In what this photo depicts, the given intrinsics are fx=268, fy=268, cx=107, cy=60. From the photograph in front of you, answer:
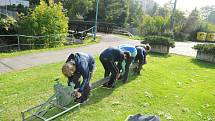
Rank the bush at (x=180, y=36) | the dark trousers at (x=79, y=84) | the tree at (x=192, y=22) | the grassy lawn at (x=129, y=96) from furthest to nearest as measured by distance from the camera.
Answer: the tree at (x=192, y=22), the bush at (x=180, y=36), the grassy lawn at (x=129, y=96), the dark trousers at (x=79, y=84)

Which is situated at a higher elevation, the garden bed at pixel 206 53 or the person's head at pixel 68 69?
the person's head at pixel 68 69

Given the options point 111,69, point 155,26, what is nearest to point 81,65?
point 111,69

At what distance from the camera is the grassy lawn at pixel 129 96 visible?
22.6ft

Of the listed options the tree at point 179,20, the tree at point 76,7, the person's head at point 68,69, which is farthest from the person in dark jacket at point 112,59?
the tree at point 76,7

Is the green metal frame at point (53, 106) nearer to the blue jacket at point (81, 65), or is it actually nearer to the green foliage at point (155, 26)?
the blue jacket at point (81, 65)

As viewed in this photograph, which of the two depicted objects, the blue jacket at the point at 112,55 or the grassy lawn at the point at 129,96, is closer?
the grassy lawn at the point at 129,96

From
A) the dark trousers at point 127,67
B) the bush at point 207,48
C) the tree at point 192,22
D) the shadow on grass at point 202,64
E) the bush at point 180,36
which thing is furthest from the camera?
the tree at point 192,22

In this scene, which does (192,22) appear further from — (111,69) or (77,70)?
(77,70)

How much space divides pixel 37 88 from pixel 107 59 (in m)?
2.41

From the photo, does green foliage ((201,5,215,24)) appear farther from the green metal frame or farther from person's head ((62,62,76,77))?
person's head ((62,62,76,77))

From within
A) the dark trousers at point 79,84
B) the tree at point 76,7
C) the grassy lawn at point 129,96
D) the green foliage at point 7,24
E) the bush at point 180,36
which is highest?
the tree at point 76,7

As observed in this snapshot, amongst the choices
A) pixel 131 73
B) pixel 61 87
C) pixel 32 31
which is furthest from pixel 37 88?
pixel 32 31

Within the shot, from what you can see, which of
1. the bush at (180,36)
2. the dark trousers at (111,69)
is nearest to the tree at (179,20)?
the bush at (180,36)

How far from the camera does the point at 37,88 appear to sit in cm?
844
